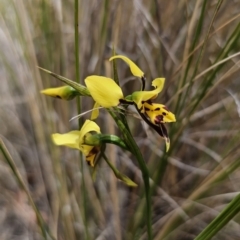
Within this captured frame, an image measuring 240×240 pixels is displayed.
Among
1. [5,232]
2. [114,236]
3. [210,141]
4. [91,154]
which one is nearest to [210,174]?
[210,141]

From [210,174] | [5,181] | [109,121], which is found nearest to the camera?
[210,174]

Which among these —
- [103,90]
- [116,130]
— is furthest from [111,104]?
[116,130]

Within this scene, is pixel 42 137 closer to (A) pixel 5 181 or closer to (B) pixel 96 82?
(A) pixel 5 181

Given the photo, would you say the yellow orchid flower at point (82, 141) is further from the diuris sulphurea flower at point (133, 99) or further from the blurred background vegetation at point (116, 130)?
the blurred background vegetation at point (116, 130)

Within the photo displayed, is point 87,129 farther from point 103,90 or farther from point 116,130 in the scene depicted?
point 116,130

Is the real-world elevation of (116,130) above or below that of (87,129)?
below
